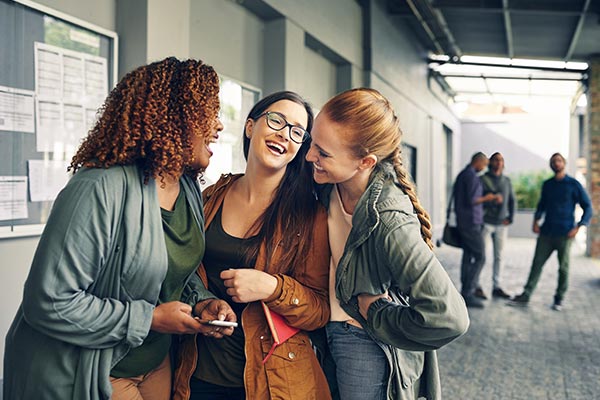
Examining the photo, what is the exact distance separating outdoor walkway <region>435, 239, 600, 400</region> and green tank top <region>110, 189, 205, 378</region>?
298cm

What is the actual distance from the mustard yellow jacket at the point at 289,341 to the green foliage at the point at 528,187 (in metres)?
17.5

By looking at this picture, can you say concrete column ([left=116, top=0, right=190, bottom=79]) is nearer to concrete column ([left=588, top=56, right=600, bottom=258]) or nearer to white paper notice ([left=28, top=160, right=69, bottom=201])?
white paper notice ([left=28, top=160, right=69, bottom=201])

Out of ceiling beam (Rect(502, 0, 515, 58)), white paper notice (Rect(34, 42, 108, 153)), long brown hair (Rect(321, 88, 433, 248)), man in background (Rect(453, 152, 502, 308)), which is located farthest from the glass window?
ceiling beam (Rect(502, 0, 515, 58))

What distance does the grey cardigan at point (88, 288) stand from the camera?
1223 mm

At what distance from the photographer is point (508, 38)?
11.3m

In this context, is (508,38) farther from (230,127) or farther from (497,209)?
(230,127)

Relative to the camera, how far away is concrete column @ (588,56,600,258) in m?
11.5

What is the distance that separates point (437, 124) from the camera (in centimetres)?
1569

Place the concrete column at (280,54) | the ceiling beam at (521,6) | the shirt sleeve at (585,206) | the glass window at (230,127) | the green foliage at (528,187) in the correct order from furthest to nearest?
1. the green foliage at (528,187)
2. the ceiling beam at (521,6)
3. the shirt sleeve at (585,206)
4. the concrete column at (280,54)
5. the glass window at (230,127)

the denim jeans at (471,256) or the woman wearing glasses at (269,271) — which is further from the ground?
the woman wearing glasses at (269,271)

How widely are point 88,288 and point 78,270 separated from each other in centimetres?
10

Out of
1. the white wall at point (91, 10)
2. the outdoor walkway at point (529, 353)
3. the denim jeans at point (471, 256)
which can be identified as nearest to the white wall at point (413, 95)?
the denim jeans at point (471, 256)

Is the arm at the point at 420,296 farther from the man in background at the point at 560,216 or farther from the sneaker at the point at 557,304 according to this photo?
the sneaker at the point at 557,304

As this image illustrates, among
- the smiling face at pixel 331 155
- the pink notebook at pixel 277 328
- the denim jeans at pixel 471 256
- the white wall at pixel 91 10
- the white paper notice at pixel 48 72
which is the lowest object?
the denim jeans at pixel 471 256
